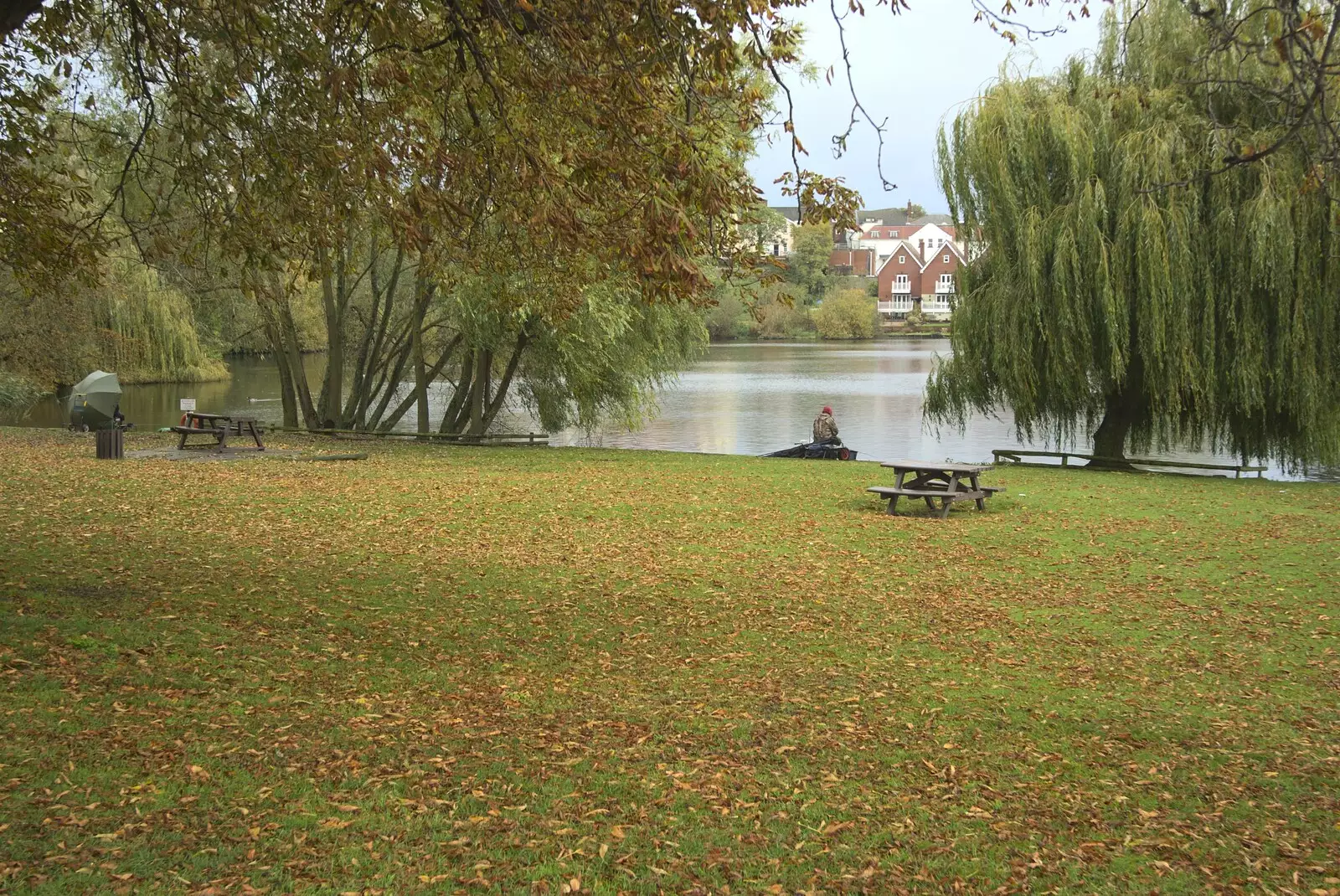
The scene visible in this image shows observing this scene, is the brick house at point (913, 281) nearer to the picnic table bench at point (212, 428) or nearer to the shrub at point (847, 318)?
the shrub at point (847, 318)

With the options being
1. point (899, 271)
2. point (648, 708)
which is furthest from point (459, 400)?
point (899, 271)

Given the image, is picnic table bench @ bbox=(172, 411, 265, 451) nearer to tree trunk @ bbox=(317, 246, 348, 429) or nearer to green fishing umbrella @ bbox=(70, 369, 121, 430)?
green fishing umbrella @ bbox=(70, 369, 121, 430)

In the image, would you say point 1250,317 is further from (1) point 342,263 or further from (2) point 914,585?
(1) point 342,263

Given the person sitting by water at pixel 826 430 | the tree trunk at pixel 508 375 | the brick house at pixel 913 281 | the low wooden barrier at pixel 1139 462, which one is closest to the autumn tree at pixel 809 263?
the brick house at pixel 913 281

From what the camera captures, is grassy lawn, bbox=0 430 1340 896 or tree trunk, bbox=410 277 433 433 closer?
grassy lawn, bbox=0 430 1340 896

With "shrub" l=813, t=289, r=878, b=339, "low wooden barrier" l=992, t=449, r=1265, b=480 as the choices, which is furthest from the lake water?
"shrub" l=813, t=289, r=878, b=339

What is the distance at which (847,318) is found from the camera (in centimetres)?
8838

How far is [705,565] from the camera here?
10.8 metres

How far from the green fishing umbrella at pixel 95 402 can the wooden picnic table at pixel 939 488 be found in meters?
16.6

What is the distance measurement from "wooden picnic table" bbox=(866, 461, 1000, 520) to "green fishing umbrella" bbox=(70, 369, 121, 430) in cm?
1663

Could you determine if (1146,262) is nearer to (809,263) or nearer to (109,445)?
(109,445)

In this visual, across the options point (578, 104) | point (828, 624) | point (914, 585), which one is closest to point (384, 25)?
point (578, 104)

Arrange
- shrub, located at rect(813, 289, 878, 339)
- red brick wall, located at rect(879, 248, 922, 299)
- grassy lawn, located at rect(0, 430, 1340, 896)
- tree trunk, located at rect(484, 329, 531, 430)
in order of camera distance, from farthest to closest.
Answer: red brick wall, located at rect(879, 248, 922, 299) < shrub, located at rect(813, 289, 878, 339) < tree trunk, located at rect(484, 329, 531, 430) < grassy lawn, located at rect(0, 430, 1340, 896)

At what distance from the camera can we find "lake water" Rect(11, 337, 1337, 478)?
31172 millimetres
